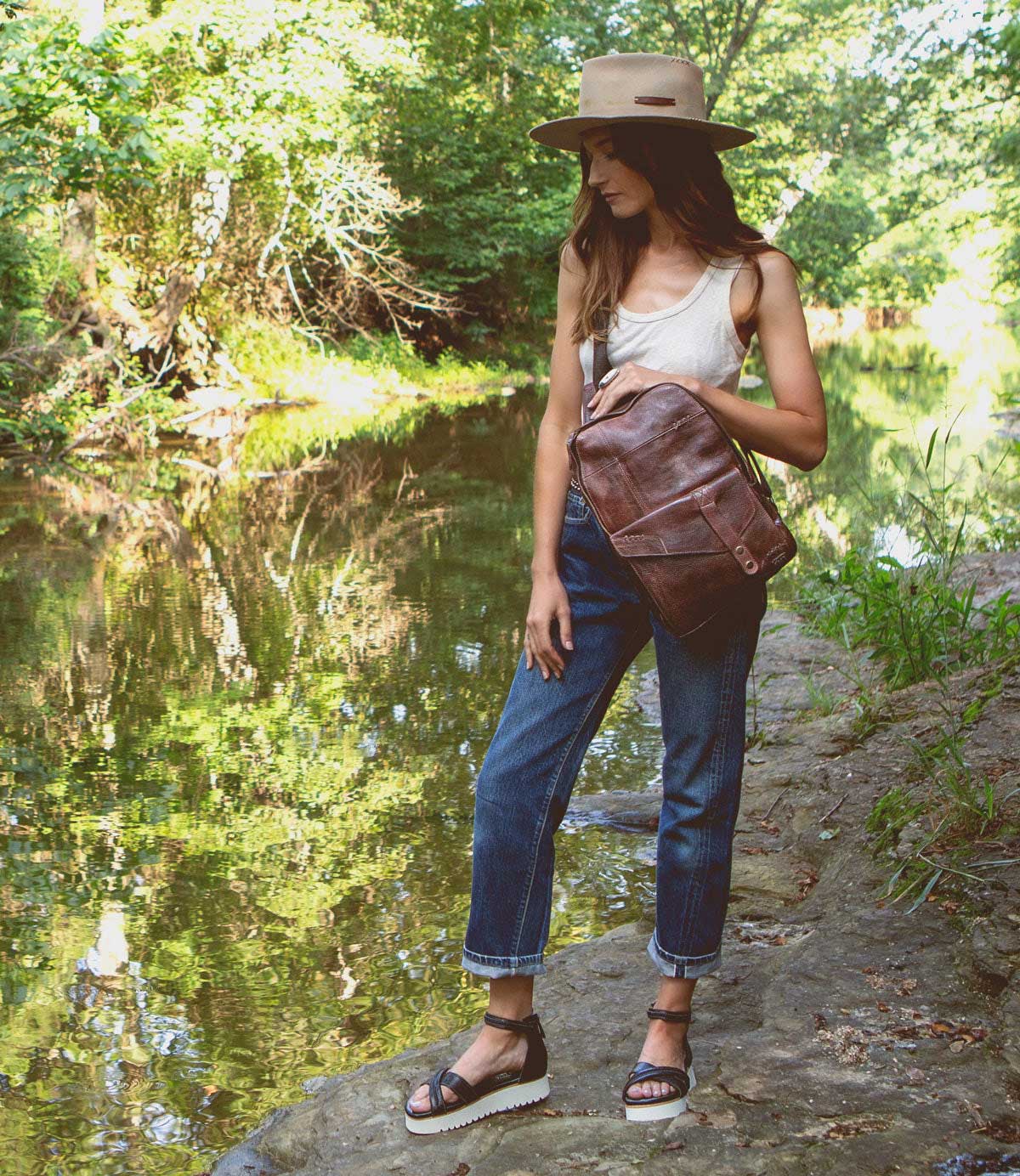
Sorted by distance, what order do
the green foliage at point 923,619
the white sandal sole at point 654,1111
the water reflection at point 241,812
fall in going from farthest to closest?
1. the green foliage at point 923,619
2. the water reflection at point 241,812
3. the white sandal sole at point 654,1111

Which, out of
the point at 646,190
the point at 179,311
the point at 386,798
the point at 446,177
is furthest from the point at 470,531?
the point at 446,177

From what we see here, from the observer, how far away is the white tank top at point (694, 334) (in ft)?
7.48

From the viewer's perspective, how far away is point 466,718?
5285 millimetres

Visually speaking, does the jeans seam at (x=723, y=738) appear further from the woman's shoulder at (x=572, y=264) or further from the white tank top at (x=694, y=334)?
the woman's shoulder at (x=572, y=264)

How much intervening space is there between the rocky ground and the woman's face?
1.55 meters

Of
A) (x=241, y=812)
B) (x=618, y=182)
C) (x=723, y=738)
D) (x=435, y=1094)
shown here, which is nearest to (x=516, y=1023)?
(x=435, y=1094)

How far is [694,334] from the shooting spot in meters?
2.30

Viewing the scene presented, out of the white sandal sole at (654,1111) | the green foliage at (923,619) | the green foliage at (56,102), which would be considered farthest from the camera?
the green foliage at (56,102)

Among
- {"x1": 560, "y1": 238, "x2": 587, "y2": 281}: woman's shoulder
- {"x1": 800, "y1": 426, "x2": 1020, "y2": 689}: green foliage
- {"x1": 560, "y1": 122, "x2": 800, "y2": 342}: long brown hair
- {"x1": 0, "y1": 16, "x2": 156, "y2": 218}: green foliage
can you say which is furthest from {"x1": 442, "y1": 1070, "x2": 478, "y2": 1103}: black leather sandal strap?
{"x1": 0, "y1": 16, "x2": 156, "y2": 218}: green foliage

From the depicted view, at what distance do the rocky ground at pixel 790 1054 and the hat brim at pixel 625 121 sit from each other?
1636 millimetres

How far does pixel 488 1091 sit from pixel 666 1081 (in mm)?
312

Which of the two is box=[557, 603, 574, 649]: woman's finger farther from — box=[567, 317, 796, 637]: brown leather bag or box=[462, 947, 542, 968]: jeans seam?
box=[462, 947, 542, 968]: jeans seam

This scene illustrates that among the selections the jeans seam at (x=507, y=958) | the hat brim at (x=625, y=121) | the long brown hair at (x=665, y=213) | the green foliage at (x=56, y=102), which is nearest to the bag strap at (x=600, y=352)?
the long brown hair at (x=665, y=213)

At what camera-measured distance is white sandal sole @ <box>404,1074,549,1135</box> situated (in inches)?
91.9
